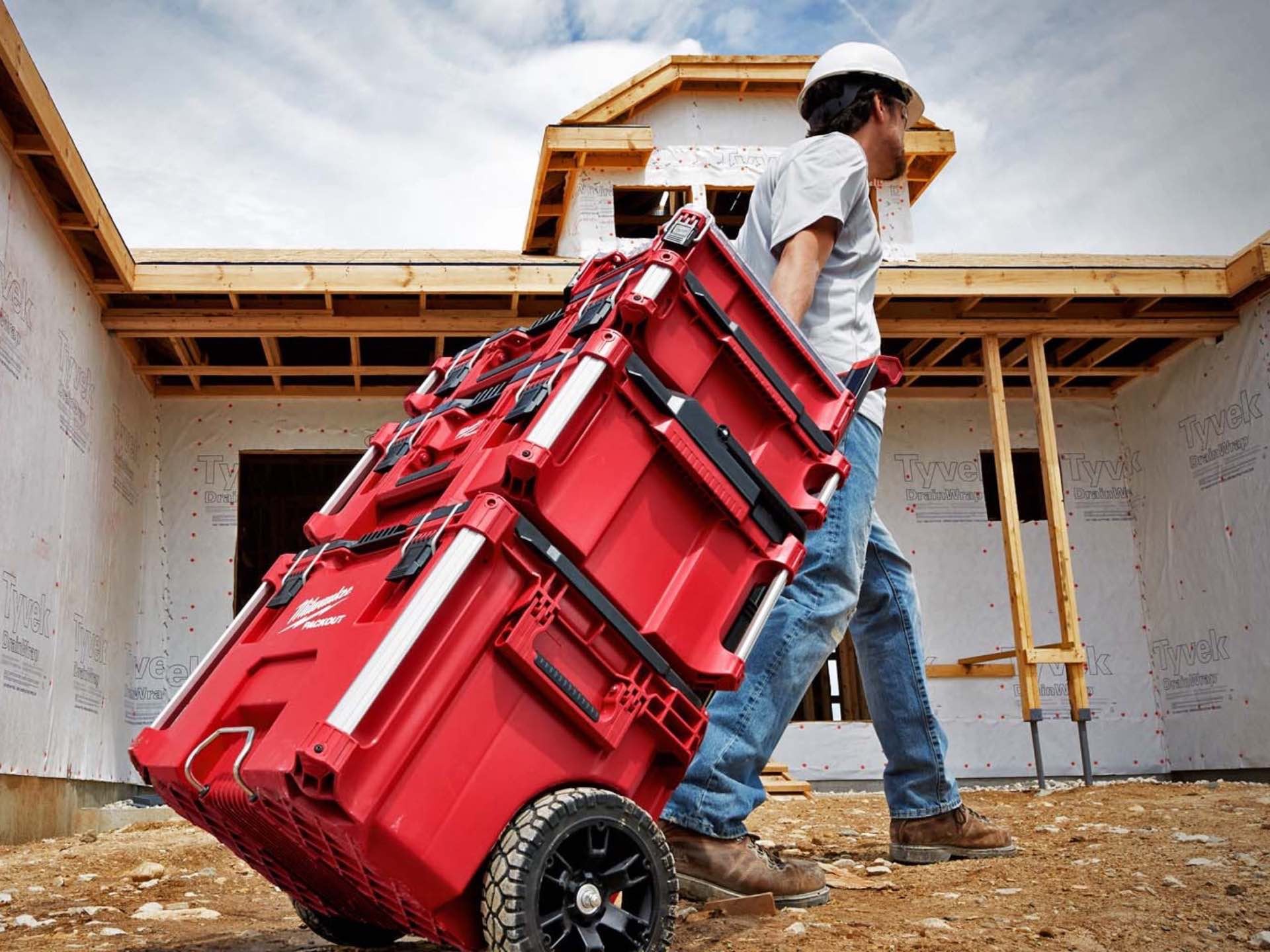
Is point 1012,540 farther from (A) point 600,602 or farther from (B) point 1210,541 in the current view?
(A) point 600,602

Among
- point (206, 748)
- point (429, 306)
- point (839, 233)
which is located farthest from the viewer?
point (429, 306)

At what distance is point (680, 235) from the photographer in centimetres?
238

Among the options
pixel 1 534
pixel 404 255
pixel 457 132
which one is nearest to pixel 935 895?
pixel 1 534

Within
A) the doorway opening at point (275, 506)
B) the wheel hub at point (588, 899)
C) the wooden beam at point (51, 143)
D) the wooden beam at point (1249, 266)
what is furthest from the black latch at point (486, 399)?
the doorway opening at point (275, 506)

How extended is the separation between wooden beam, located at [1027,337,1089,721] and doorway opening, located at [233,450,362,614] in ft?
28.1

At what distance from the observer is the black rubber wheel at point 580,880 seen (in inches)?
69.9

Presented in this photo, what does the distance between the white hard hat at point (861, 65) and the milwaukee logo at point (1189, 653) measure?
767 centimetres

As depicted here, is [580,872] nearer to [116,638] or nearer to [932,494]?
[116,638]

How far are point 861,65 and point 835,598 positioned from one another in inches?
61.6

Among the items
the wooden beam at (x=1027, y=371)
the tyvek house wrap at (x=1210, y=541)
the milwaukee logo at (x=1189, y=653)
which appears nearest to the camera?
the tyvek house wrap at (x=1210, y=541)

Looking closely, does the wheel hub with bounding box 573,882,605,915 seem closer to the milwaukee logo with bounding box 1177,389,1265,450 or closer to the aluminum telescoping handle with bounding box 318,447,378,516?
the aluminum telescoping handle with bounding box 318,447,378,516

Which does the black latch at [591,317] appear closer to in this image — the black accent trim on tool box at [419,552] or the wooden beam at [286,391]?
the black accent trim on tool box at [419,552]

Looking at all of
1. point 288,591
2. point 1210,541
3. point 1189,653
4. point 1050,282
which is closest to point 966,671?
point 1189,653

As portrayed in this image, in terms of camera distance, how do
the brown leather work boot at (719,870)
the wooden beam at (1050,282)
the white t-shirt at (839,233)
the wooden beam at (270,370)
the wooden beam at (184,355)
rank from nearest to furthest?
1. the brown leather work boot at (719,870)
2. the white t-shirt at (839,233)
3. the wooden beam at (1050,282)
4. the wooden beam at (184,355)
5. the wooden beam at (270,370)
